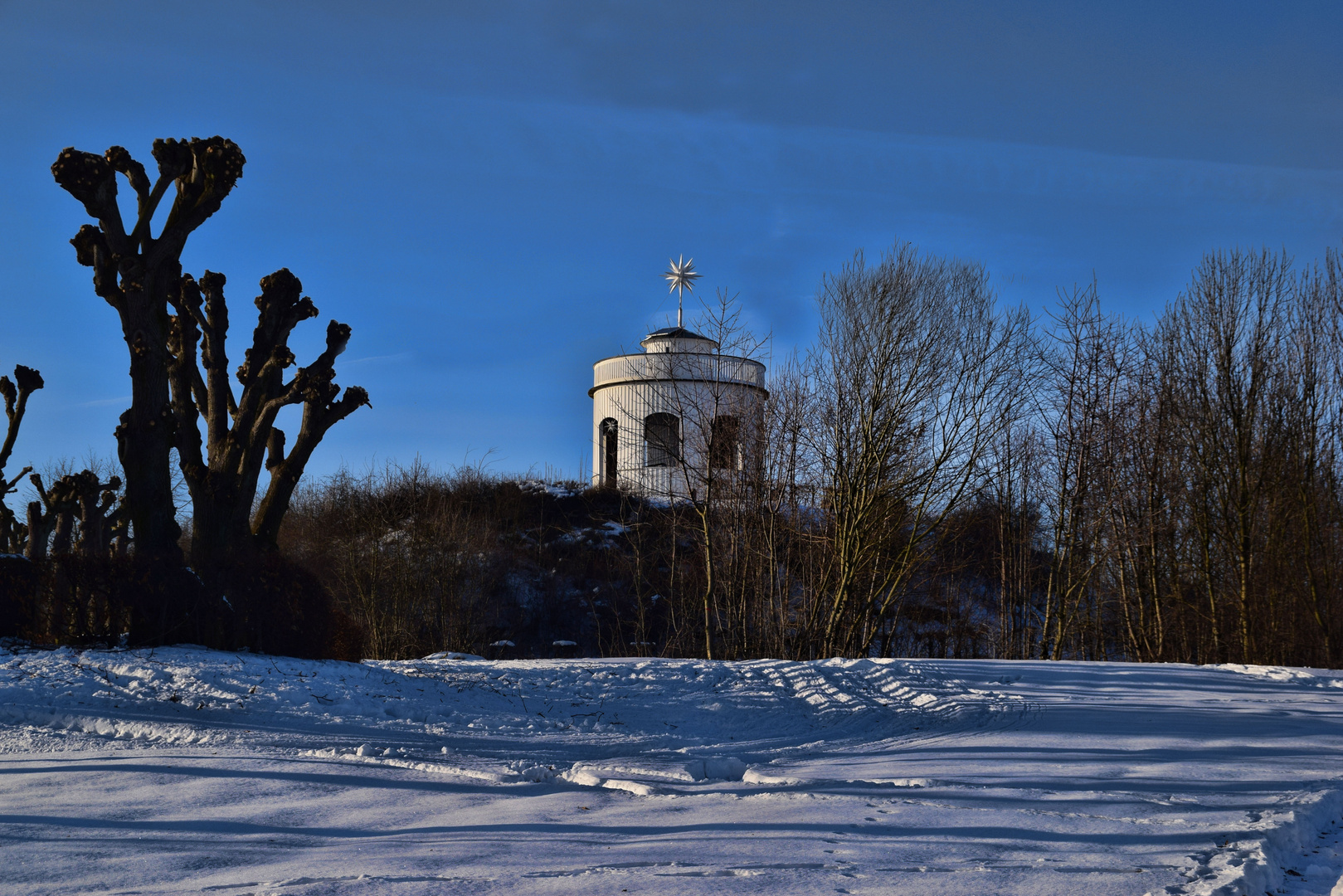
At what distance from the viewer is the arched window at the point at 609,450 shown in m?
30.8

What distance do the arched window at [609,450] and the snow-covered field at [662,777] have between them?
64.8 ft

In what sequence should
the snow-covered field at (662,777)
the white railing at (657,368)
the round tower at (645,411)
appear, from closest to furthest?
the snow-covered field at (662,777) < the white railing at (657,368) < the round tower at (645,411)

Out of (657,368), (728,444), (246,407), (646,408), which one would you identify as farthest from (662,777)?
(646,408)

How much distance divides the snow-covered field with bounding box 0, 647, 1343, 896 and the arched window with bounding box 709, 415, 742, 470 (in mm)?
6332

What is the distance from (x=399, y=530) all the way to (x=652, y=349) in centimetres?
974

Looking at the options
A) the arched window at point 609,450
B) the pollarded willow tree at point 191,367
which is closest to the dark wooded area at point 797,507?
the pollarded willow tree at point 191,367

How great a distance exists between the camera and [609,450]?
32031 millimetres

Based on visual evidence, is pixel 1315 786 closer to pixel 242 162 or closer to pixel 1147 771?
A: pixel 1147 771

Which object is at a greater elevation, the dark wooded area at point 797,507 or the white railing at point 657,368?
the white railing at point 657,368

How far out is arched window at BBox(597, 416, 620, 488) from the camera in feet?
101

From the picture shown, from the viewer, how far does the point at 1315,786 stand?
19.1 feet

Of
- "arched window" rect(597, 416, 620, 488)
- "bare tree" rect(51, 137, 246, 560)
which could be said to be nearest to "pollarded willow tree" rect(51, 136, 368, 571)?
"bare tree" rect(51, 137, 246, 560)

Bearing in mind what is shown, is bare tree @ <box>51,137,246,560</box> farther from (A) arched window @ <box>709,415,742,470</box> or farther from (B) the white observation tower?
(B) the white observation tower

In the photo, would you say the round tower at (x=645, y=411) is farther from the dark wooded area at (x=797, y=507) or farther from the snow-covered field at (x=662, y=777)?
the snow-covered field at (x=662, y=777)
